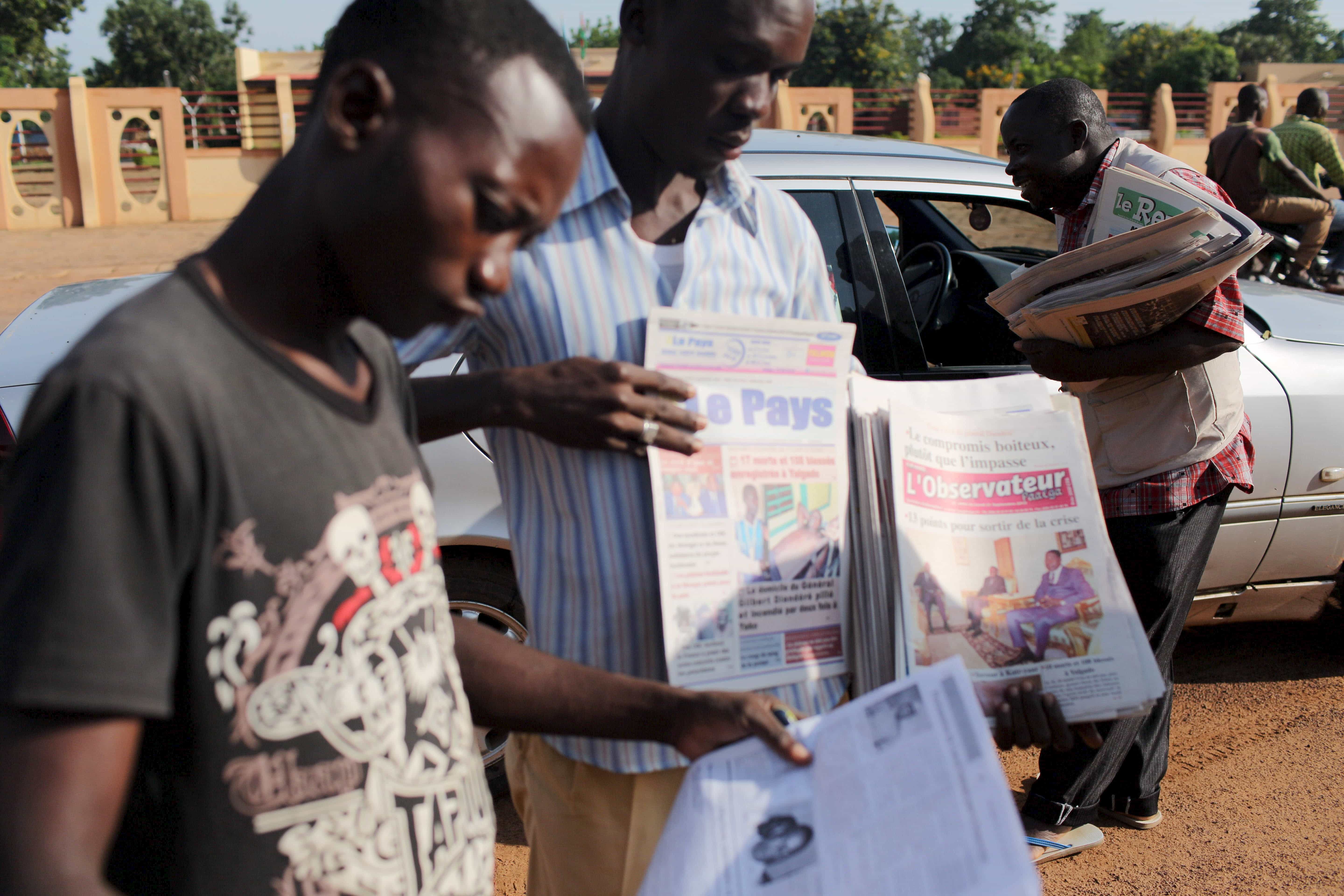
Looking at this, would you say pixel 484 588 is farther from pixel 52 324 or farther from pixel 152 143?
pixel 152 143

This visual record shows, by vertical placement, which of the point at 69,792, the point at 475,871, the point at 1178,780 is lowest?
the point at 1178,780


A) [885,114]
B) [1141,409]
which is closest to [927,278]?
[1141,409]

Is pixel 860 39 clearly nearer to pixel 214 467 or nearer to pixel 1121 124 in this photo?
pixel 1121 124

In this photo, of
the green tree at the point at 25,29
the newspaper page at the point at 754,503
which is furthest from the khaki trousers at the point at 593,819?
the green tree at the point at 25,29

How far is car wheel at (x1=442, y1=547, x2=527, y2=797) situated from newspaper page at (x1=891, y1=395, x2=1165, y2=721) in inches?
71.9

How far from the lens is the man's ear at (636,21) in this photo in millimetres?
1410

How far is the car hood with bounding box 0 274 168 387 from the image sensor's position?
9.01 ft

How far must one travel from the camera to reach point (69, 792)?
679mm

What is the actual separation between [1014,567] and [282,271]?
101cm

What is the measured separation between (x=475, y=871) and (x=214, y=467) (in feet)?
1.58

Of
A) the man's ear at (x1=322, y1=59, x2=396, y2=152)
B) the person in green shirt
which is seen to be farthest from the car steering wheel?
the person in green shirt

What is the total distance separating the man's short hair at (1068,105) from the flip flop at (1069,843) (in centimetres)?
185

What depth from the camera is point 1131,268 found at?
220 centimetres

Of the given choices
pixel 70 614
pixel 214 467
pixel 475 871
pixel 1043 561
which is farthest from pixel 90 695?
pixel 1043 561
